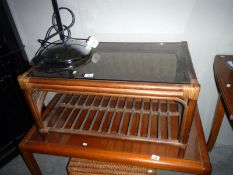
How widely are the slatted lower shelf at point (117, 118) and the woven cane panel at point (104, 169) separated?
0.62 feet

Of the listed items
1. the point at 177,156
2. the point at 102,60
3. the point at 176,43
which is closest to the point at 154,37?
the point at 176,43

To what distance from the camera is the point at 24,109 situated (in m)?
1.30

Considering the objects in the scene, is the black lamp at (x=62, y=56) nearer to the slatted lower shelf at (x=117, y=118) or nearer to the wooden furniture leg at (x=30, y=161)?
the slatted lower shelf at (x=117, y=118)

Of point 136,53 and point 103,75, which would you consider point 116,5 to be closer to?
point 136,53

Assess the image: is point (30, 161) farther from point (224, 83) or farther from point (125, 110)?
point (224, 83)

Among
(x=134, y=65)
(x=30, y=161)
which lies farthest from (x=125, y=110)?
(x=30, y=161)

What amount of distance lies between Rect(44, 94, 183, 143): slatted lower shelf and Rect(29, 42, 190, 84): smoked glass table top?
29 centimetres

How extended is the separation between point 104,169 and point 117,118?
26cm

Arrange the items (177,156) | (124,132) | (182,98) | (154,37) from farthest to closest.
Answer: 1. (154,37)
2. (124,132)
3. (177,156)
4. (182,98)

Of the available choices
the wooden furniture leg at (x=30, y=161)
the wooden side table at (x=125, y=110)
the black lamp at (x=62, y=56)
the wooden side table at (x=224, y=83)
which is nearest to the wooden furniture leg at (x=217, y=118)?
the wooden side table at (x=224, y=83)

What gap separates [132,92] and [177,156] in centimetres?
35

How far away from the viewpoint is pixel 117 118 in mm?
1018

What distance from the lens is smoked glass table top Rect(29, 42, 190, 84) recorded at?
730 millimetres

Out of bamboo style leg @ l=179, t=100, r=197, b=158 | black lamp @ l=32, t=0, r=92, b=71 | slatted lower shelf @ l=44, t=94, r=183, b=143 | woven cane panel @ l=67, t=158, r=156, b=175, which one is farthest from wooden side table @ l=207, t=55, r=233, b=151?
black lamp @ l=32, t=0, r=92, b=71
